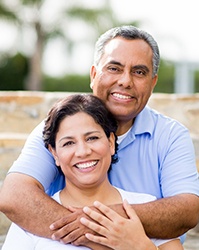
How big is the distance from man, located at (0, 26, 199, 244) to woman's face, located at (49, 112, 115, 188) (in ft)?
0.54

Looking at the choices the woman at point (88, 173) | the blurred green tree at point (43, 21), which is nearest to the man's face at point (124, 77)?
the woman at point (88, 173)

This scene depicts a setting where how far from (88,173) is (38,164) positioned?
1.04 feet

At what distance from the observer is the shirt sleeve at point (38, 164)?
117 inches

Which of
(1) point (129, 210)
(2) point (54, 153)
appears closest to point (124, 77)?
(2) point (54, 153)

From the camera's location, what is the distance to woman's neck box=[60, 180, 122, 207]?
2.88 m

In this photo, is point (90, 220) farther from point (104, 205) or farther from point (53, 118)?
point (53, 118)

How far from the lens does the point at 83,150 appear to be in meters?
2.72

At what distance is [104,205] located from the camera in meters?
2.71

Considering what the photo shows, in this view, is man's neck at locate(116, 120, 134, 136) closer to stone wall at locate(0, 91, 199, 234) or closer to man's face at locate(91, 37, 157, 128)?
man's face at locate(91, 37, 157, 128)

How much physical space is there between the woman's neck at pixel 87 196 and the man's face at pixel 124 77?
433 millimetres

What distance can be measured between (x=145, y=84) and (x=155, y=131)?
0.78 feet

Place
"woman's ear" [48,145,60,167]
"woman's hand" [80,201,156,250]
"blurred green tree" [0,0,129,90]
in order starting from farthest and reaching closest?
"blurred green tree" [0,0,129,90]
"woman's ear" [48,145,60,167]
"woman's hand" [80,201,156,250]

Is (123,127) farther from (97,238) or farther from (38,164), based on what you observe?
(97,238)

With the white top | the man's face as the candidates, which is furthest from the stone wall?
the white top
